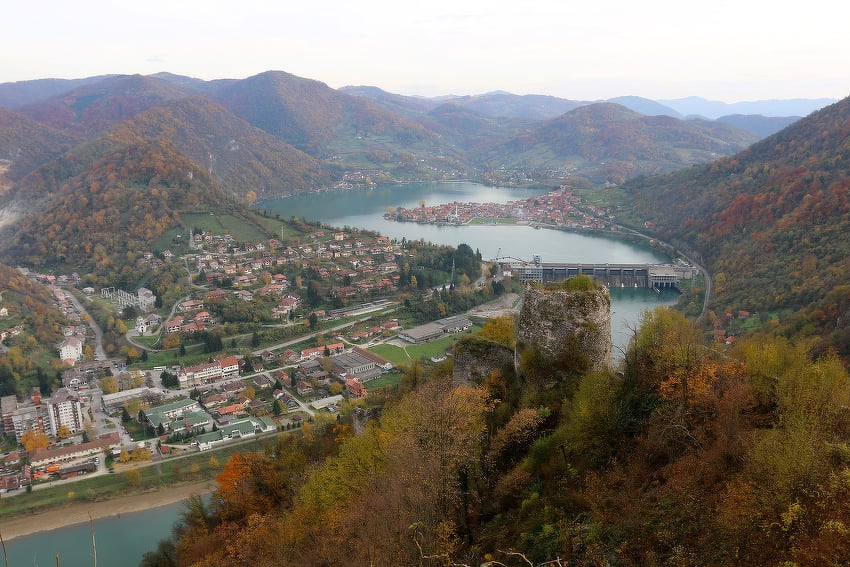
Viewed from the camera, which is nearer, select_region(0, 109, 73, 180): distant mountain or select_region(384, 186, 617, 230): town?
select_region(384, 186, 617, 230): town

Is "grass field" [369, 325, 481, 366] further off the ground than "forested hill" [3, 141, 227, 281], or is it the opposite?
"forested hill" [3, 141, 227, 281]

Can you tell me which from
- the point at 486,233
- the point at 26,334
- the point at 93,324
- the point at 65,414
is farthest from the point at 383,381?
the point at 486,233

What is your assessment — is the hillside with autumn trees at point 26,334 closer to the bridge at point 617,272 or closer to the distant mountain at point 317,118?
the bridge at point 617,272

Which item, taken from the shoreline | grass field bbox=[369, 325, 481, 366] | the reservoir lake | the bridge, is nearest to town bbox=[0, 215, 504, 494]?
grass field bbox=[369, 325, 481, 366]

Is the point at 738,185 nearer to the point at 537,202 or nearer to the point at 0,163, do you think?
the point at 537,202

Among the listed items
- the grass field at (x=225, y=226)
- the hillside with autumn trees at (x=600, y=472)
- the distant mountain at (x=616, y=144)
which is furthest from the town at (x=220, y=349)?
the distant mountain at (x=616, y=144)

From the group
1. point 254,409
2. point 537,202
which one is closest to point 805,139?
point 537,202

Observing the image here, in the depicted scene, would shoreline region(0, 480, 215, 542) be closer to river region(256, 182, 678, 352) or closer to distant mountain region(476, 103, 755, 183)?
river region(256, 182, 678, 352)

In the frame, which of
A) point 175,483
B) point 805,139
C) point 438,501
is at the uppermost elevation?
point 805,139
